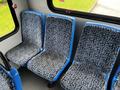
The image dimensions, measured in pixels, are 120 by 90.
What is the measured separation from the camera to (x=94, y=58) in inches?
73.7

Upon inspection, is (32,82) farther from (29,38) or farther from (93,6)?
(93,6)

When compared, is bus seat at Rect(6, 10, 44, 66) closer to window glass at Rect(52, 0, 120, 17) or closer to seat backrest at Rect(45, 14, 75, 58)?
seat backrest at Rect(45, 14, 75, 58)

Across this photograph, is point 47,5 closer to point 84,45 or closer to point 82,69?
point 84,45

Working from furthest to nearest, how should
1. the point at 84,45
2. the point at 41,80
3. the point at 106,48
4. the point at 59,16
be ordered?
1. the point at 41,80
2. the point at 59,16
3. the point at 84,45
4. the point at 106,48

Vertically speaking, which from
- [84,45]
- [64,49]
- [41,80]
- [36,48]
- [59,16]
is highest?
[59,16]

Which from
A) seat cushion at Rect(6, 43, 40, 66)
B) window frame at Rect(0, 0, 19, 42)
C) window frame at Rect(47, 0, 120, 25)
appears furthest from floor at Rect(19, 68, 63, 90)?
window frame at Rect(47, 0, 120, 25)

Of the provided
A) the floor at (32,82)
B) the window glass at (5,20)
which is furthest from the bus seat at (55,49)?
the window glass at (5,20)

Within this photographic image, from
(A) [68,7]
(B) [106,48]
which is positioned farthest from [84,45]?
(A) [68,7]

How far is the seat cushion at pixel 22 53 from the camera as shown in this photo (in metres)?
2.21

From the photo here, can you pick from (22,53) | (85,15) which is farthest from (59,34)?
(22,53)

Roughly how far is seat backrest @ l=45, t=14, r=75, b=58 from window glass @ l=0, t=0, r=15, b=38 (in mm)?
628

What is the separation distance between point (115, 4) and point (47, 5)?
967 millimetres

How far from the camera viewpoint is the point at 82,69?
6.28ft

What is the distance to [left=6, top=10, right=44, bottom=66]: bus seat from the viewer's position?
228 cm
